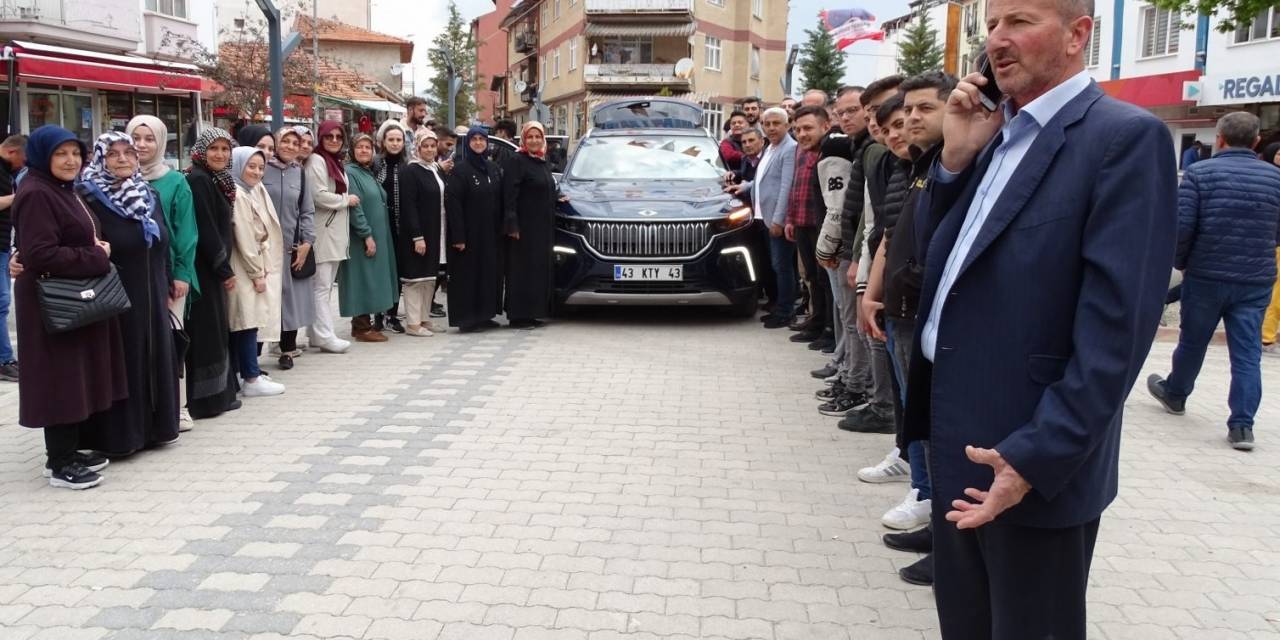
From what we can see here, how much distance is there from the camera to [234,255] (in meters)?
7.08

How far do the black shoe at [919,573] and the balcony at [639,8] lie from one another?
1953 inches

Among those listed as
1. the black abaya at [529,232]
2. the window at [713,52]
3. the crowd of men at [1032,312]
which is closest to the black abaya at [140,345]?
the crowd of men at [1032,312]

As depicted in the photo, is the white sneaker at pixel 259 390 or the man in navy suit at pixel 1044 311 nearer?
the man in navy suit at pixel 1044 311

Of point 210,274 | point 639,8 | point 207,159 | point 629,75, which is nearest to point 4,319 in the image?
point 210,274

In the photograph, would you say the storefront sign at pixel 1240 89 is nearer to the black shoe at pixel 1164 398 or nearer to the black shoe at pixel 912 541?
the black shoe at pixel 1164 398

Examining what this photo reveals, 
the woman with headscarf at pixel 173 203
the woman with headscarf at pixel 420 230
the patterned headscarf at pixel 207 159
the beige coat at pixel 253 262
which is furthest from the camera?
the woman with headscarf at pixel 420 230

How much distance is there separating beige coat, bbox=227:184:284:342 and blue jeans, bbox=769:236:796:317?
481 cm

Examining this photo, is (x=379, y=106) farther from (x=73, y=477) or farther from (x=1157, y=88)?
(x=73, y=477)

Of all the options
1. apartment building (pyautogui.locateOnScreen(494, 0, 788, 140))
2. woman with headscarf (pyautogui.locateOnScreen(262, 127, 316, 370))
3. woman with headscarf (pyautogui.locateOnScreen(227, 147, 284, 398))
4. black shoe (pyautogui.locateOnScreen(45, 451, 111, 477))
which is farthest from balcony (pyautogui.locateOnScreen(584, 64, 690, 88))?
black shoe (pyautogui.locateOnScreen(45, 451, 111, 477))

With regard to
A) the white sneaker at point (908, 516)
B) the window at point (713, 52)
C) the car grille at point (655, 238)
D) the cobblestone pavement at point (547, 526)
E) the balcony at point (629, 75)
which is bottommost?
the cobblestone pavement at point (547, 526)

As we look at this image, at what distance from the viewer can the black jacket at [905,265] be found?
4.01 metres

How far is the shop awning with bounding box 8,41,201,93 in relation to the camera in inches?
810

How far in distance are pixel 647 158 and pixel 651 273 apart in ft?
6.87

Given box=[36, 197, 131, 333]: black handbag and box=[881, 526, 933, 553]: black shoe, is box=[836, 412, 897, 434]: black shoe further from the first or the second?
box=[36, 197, 131, 333]: black handbag
